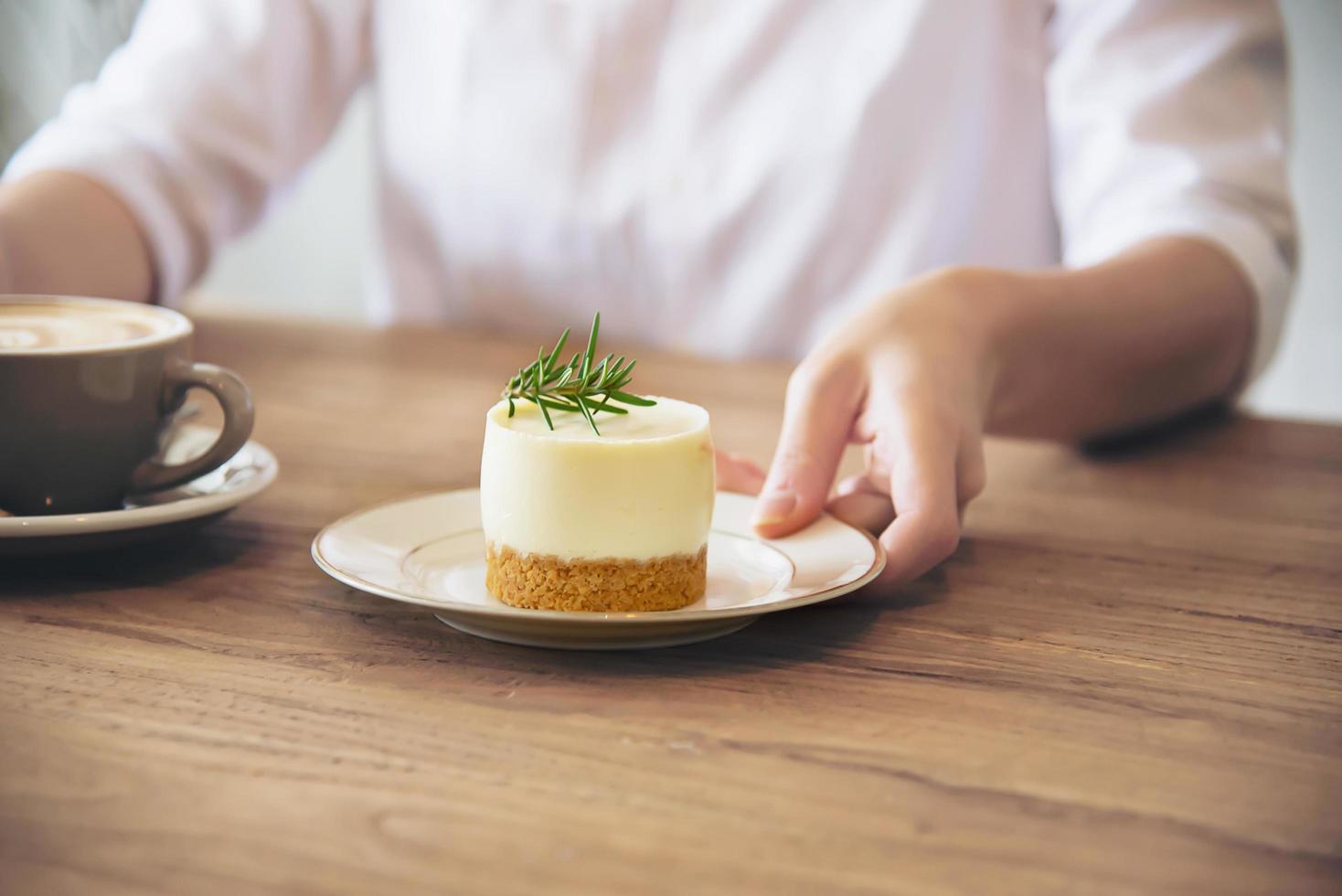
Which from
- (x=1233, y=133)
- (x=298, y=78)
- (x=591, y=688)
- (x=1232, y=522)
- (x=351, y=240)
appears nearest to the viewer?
(x=591, y=688)

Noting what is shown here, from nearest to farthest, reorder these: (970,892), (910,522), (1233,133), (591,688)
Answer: (970,892), (591,688), (910,522), (1233,133)

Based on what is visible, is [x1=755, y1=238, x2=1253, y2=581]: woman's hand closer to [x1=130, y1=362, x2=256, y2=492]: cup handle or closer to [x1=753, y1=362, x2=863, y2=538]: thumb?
[x1=753, y1=362, x2=863, y2=538]: thumb

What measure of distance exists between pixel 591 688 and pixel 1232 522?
0.54 metres

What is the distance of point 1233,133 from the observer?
120 cm

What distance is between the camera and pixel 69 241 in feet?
3.62

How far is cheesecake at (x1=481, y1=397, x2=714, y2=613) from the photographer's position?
0.58 metres

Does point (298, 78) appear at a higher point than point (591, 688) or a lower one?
higher

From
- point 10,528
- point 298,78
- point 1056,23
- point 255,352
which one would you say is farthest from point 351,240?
point 10,528

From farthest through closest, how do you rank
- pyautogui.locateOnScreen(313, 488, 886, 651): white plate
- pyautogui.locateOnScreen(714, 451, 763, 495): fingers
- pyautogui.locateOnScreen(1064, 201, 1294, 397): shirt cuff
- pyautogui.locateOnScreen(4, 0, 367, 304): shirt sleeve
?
1. pyautogui.locateOnScreen(4, 0, 367, 304): shirt sleeve
2. pyautogui.locateOnScreen(1064, 201, 1294, 397): shirt cuff
3. pyautogui.locateOnScreen(714, 451, 763, 495): fingers
4. pyautogui.locateOnScreen(313, 488, 886, 651): white plate

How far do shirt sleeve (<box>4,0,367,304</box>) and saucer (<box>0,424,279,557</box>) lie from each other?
0.59 metres

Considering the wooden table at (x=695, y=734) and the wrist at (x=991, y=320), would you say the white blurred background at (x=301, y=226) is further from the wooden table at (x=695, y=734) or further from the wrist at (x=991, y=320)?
the wooden table at (x=695, y=734)

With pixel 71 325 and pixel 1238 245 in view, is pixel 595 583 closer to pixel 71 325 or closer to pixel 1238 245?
pixel 71 325

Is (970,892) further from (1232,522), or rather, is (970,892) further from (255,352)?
(255,352)

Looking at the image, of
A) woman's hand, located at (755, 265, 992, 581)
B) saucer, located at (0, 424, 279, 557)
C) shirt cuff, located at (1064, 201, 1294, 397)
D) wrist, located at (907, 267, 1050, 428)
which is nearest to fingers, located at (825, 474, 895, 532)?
woman's hand, located at (755, 265, 992, 581)
